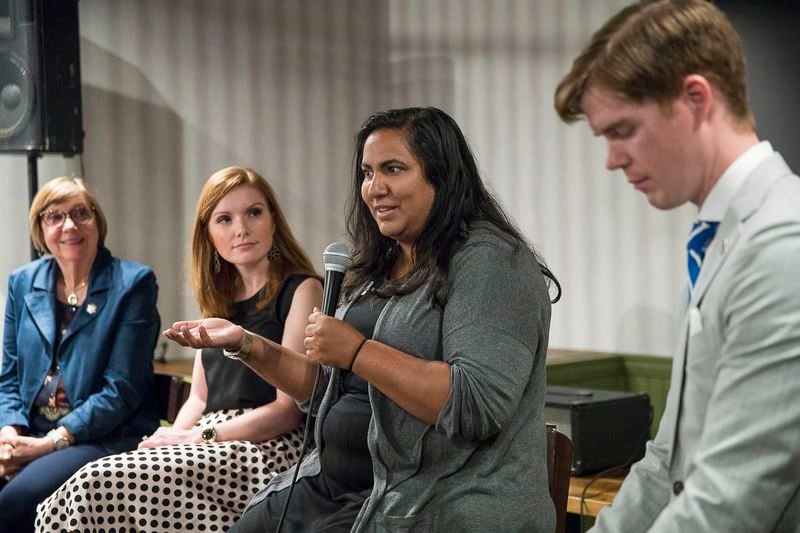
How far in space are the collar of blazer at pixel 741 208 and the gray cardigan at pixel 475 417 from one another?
2.75ft

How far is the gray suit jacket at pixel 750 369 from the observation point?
3.41 ft

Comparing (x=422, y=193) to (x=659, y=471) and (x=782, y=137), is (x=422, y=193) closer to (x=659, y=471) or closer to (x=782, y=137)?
(x=659, y=471)

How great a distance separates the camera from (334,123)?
518 cm

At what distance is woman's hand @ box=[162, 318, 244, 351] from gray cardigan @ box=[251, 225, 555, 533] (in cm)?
39

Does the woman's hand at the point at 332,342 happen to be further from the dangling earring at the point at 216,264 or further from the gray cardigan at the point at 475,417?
the dangling earring at the point at 216,264

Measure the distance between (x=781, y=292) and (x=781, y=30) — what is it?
8.81 feet

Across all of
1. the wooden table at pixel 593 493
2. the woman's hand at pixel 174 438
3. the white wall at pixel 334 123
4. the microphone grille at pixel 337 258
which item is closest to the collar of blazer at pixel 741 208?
the microphone grille at pixel 337 258

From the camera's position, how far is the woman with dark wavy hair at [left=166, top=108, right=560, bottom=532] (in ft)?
6.48

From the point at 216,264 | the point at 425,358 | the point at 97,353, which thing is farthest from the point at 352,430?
the point at 97,353

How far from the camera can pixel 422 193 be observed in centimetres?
221

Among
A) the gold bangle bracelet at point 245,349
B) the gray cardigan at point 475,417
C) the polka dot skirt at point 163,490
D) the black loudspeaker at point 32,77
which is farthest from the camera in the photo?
the black loudspeaker at point 32,77

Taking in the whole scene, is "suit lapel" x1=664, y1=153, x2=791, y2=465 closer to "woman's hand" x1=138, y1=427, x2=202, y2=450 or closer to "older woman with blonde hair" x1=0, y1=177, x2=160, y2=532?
"woman's hand" x1=138, y1=427, x2=202, y2=450

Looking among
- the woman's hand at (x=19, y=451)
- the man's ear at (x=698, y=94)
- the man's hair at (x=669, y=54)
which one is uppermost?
the man's hair at (x=669, y=54)

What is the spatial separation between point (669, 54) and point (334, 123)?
Answer: 4139 millimetres
